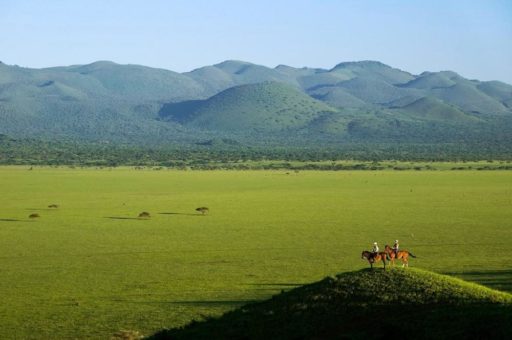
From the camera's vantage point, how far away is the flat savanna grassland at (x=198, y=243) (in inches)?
894

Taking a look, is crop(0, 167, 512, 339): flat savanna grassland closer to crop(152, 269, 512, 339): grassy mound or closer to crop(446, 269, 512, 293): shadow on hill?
crop(446, 269, 512, 293): shadow on hill

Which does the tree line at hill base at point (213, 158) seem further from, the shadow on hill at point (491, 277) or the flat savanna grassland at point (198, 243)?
the shadow on hill at point (491, 277)

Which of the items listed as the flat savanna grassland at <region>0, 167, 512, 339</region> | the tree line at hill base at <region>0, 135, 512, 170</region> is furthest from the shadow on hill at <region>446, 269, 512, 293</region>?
the tree line at hill base at <region>0, 135, 512, 170</region>

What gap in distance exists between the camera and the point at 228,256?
31781 mm

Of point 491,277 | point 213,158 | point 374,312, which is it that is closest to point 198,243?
point 491,277

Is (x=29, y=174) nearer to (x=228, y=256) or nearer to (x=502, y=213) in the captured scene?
(x=502, y=213)

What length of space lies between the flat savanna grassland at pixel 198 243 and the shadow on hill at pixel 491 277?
57mm

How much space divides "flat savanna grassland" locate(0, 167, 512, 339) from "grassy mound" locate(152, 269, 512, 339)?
381 cm

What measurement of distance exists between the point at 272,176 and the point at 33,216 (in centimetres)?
4664

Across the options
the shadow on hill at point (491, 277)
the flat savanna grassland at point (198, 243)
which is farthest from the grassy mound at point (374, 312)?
the shadow on hill at point (491, 277)

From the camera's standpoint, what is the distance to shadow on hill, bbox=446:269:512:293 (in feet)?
77.0

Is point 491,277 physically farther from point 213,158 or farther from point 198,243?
point 213,158

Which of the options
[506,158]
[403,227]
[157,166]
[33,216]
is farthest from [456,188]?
[506,158]

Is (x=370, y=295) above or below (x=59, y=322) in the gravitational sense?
above
